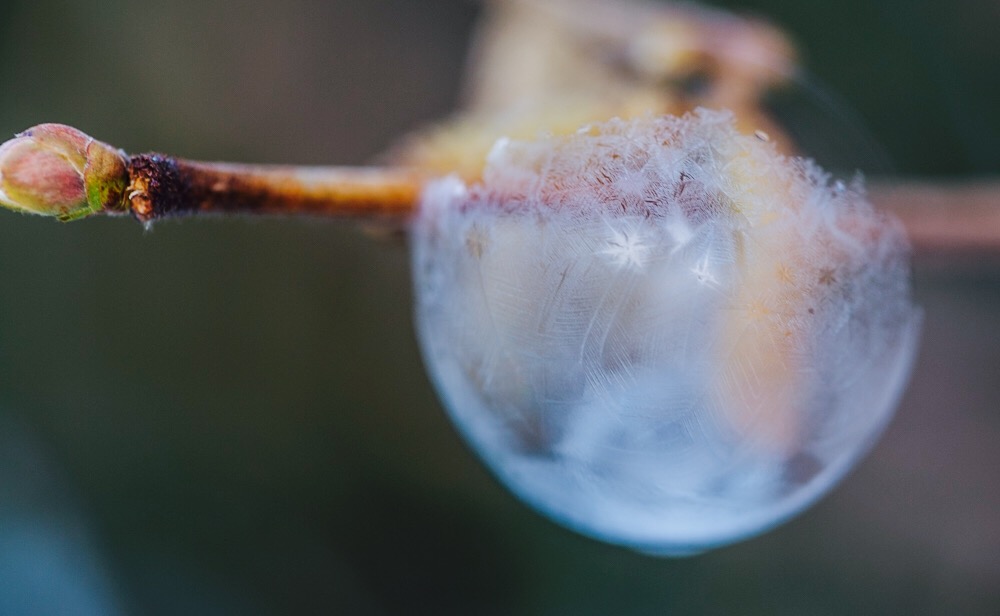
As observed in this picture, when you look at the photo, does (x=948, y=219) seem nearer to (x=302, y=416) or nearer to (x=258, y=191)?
(x=258, y=191)

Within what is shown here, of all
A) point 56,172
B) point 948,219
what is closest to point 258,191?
point 56,172

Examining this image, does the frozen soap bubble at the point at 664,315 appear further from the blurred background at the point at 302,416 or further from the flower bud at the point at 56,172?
the blurred background at the point at 302,416

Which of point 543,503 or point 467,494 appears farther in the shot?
point 467,494

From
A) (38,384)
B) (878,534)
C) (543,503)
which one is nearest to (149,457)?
(38,384)

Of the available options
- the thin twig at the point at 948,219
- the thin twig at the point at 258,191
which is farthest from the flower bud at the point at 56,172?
the thin twig at the point at 948,219

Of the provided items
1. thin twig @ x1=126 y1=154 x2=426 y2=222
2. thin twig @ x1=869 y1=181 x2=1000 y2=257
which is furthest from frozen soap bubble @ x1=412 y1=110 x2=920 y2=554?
thin twig @ x1=869 y1=181 x2=1000 y2=257

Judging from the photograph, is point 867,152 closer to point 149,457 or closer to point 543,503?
point 543,503
